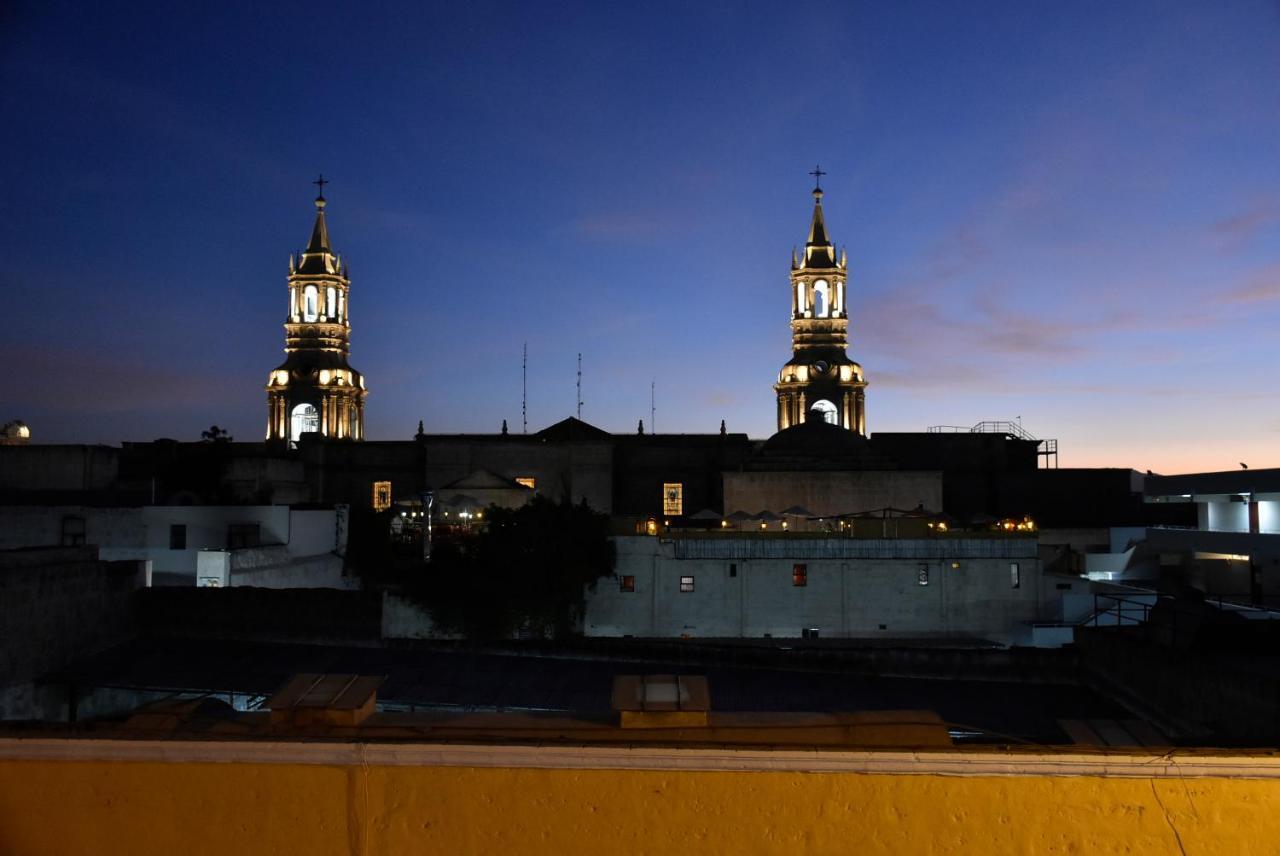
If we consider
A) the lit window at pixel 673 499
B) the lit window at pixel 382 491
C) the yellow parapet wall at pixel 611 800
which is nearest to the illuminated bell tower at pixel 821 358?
the lit window at pixel 673 499

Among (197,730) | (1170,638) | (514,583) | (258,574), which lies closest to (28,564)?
(258,574)

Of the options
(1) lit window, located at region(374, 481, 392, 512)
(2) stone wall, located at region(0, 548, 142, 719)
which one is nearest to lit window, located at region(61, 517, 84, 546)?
(2) stone wall, located at region(0, 548, 142, 719)

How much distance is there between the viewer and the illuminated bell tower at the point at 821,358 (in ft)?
187

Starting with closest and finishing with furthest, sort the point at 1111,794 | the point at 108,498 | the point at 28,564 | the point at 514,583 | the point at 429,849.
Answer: the point at 1111,794 → the point at 429,849 → the point at 28,564 → the point at 514,583 → the point at 108,498

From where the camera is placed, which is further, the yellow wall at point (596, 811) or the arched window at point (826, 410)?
the arched window at point (826, 410)

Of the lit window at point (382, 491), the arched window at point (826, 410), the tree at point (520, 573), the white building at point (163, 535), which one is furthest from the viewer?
the arched window at point (826, 410)

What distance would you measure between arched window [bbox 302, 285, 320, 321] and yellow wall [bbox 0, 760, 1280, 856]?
61.2 m

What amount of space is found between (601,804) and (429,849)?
0.96m

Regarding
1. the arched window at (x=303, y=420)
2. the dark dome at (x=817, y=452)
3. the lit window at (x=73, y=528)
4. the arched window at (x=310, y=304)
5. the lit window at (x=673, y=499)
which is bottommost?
the lit window at (x=73, y=528)

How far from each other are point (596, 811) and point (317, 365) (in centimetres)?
6017

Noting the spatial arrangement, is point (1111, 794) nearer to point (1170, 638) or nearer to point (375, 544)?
point (1170, 638)

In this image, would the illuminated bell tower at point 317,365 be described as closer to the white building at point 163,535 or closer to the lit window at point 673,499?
the lit window at point 673,499

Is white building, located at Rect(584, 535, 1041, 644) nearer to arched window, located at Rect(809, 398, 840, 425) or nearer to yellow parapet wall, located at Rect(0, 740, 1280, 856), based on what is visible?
yellow parapet wall, located at Rect(0, 740, 1280, 856)

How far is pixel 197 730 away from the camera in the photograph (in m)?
5.68
